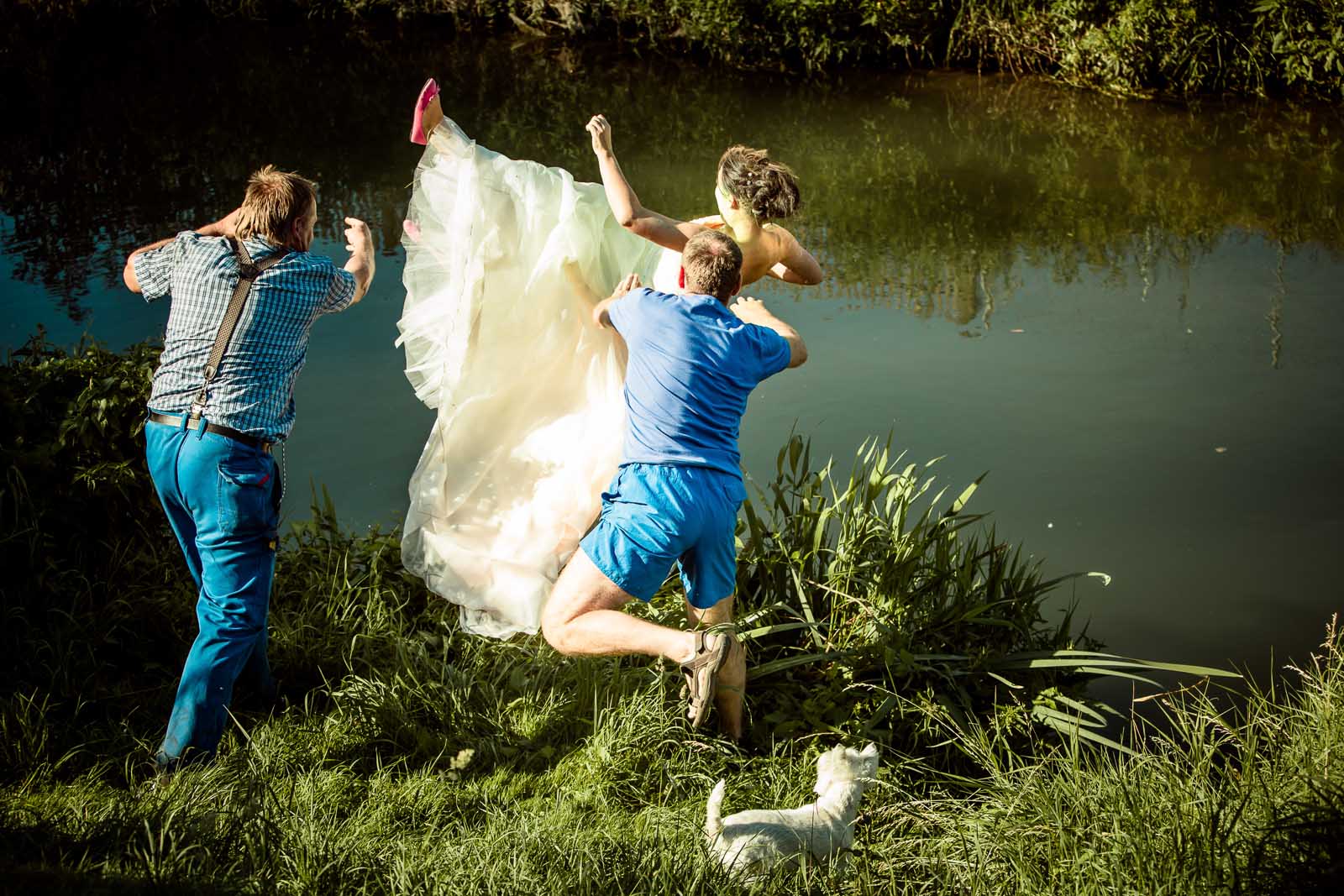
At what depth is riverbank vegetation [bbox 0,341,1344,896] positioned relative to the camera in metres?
3.04

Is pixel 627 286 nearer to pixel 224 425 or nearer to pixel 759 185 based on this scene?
pixel 759 185

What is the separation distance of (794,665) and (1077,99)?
9.81m

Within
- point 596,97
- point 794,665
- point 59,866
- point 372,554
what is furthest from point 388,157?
point 59,866

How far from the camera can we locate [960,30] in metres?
13.4

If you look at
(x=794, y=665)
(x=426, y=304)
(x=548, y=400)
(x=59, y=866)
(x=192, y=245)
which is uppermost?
(x=192, y=245)

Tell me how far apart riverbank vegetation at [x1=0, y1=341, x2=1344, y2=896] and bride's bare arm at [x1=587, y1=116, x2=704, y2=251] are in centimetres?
110

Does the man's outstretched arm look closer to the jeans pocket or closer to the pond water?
the jeans pocket

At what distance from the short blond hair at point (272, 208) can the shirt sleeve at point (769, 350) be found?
4.70 ft

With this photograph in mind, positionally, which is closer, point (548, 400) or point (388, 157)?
point (548, 400)

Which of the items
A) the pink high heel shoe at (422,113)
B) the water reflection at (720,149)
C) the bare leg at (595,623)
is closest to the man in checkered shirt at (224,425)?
the pink high heel shoe at (422,113)

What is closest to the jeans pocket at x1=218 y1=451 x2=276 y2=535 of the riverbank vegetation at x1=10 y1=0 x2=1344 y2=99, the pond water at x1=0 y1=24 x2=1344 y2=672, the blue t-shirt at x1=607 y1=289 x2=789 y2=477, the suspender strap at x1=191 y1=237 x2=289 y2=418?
the suspender strap at x1=191 y1=237 x2=289 y2=418

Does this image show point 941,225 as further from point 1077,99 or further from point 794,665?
point 794,665

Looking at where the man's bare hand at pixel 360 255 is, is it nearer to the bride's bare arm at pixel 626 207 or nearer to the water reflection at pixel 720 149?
the bride's bare arm at pixel 626 207

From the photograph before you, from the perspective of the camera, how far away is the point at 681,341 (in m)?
3.78
